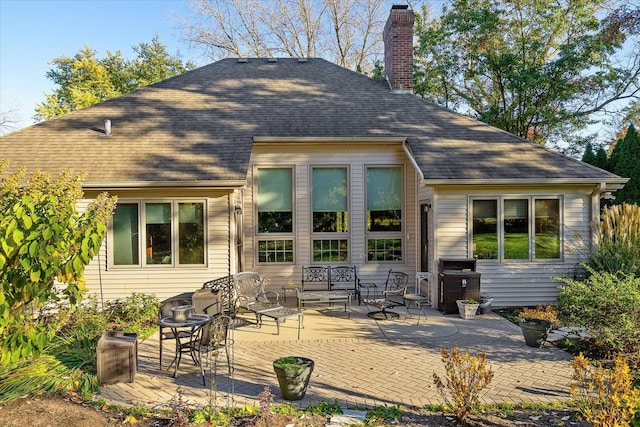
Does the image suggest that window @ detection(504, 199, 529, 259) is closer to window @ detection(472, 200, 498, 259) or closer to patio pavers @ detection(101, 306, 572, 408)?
window @ detection(472, 200, 498, 259)

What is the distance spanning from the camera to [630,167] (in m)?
13.3

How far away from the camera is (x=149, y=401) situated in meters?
4.87

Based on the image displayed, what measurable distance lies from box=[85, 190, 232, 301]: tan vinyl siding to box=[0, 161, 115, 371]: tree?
16.0 ft

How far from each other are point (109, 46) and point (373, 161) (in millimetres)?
21045

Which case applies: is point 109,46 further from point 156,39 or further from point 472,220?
point 472,220

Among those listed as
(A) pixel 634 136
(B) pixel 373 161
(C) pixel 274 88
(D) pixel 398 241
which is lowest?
(D) pixel 398 241

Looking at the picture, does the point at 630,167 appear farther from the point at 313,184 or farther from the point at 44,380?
the point at 44,380

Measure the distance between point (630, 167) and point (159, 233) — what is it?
13.6 metres

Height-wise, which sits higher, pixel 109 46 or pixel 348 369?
pixel 109 46

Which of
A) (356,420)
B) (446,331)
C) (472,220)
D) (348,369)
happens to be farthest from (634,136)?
(356,420)

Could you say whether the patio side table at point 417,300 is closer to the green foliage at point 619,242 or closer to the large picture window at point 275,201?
the large picture window at point 275,201

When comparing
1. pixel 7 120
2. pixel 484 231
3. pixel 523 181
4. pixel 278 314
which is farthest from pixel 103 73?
pixel 523 181

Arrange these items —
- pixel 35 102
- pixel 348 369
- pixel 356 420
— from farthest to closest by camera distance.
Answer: pixel 35 102, pixel 348 369, pixel 356 420

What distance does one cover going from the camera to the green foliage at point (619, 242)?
28.7ft
